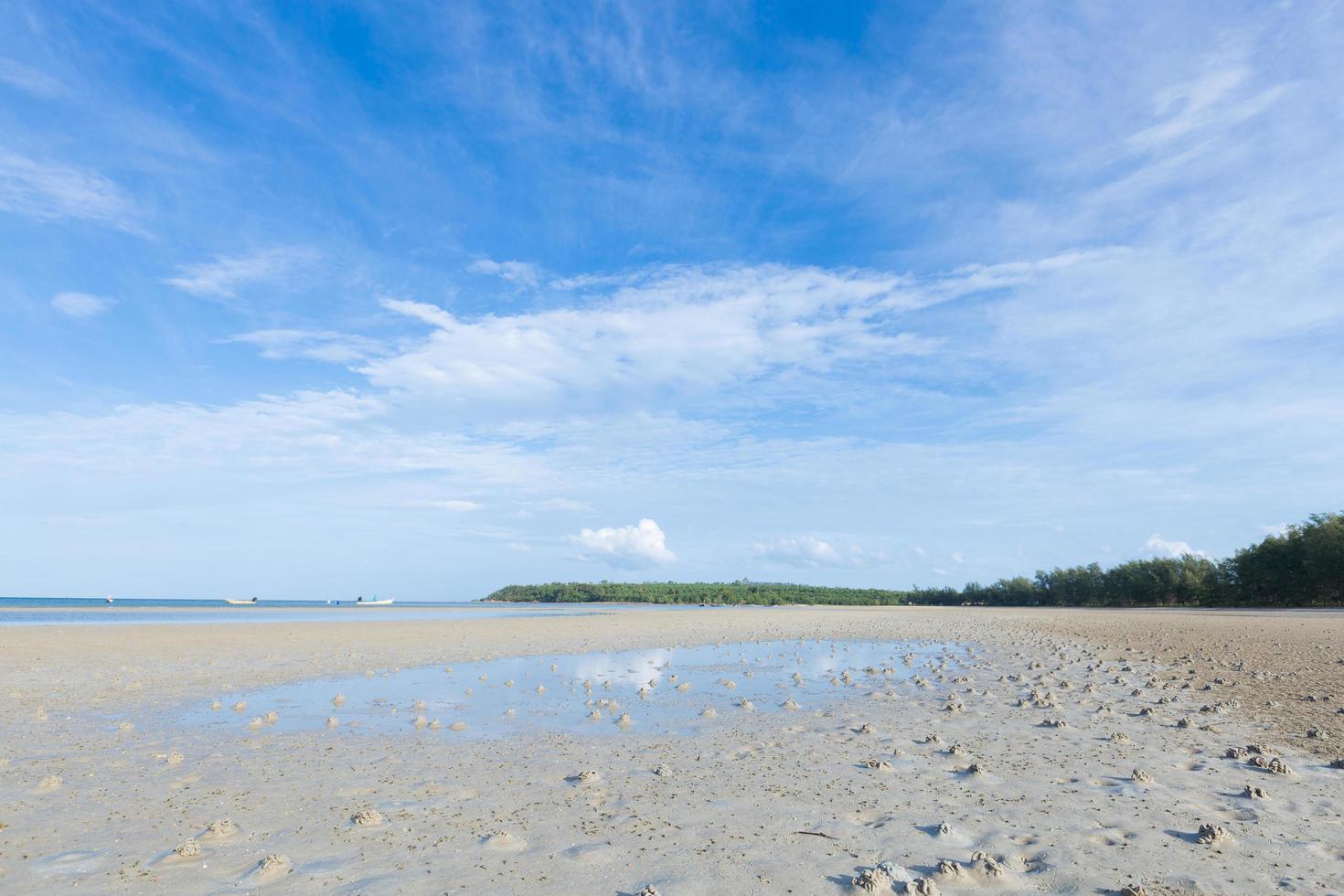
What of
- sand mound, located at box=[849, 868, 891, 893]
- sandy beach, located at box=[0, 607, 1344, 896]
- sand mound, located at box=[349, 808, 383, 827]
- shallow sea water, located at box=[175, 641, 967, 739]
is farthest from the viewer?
shallow sea water, located at box=[175, 641, 967, 739]

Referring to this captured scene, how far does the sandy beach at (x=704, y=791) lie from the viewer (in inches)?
263

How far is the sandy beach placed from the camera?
6668 mm

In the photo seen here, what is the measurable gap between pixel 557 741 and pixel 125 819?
5.90 metres

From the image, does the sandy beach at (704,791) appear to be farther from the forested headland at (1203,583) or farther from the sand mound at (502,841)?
the forested headland at (1203,583)

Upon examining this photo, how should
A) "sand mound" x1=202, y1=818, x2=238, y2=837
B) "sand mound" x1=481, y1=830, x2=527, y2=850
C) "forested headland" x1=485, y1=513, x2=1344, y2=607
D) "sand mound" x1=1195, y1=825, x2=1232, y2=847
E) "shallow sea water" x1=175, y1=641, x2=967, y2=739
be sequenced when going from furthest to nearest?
"forested headland" x1=485, y1=513, x2=1344, y2=607
"shallow sea water" x1=175, y1=641, x2=967, y2=739
"sand mound" x1=202, y1=818, x2=238, y2=837
"sand mound" x1=481, y1=830, x2=527, y2=850
"sand mound" x1=1195, y1=825, x2=1232, y2=847

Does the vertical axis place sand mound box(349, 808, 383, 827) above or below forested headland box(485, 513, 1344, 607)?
below

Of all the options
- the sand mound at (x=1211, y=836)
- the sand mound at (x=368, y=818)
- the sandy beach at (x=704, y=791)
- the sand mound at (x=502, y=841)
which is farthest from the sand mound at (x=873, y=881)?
the sand mound at (x=368, y=818)

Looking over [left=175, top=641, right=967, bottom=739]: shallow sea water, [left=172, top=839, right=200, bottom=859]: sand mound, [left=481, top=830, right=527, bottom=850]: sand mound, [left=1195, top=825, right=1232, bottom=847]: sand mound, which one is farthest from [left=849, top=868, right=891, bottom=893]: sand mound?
[left=175, top=641, right=967, bottom=739]: shallow sea water

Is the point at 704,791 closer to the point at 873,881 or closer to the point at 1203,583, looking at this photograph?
the point at 873,881

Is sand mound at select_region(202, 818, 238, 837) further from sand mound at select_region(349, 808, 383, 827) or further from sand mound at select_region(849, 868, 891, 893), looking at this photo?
sand mound at select_region(849, 868, 891, 893)

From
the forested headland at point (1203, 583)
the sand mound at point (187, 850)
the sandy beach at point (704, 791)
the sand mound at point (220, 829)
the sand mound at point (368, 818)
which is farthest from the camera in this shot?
the forested headland at point (1203, 583)

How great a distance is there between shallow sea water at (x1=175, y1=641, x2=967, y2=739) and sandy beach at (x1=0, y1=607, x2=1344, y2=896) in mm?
210

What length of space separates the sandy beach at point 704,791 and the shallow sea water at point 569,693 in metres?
0.21

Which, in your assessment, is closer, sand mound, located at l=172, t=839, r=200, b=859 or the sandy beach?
the sandy beach
